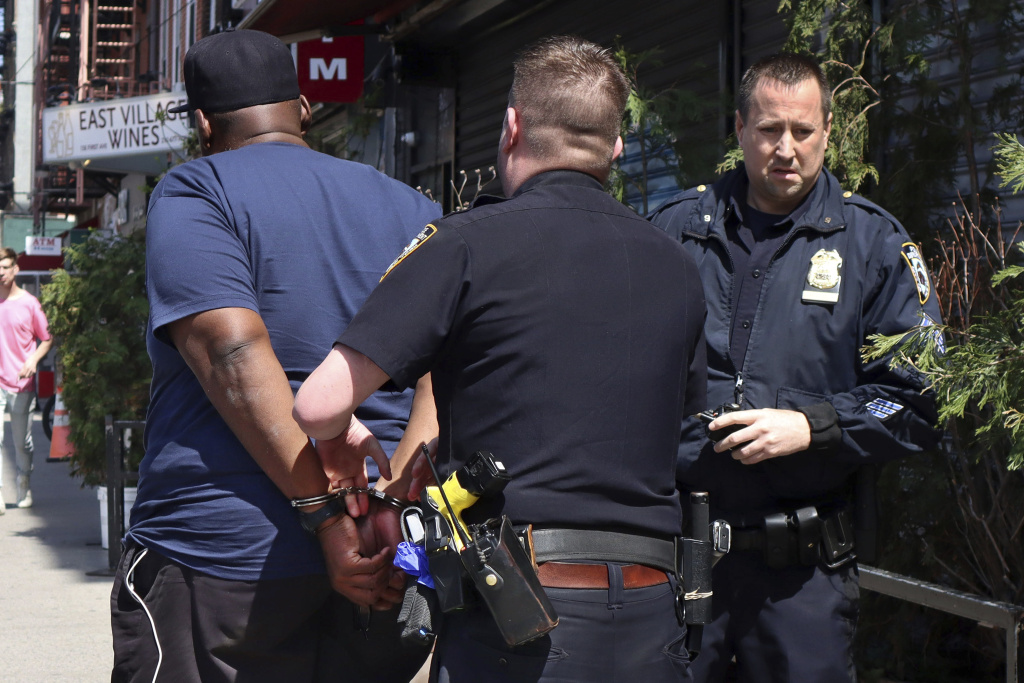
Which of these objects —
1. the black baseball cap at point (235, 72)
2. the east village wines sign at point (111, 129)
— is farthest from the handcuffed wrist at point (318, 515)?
the east village wines sign at point (111, 129)

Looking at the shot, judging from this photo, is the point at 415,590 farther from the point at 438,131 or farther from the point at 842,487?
the point at 438,131

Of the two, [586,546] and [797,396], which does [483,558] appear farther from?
[797,396]

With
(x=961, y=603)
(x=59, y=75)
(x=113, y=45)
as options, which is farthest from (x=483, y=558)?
(x=59, y=75)

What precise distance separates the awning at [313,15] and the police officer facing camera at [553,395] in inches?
290

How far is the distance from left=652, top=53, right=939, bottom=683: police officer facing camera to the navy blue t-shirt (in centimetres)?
90

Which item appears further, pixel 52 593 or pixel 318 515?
pixel 52 593

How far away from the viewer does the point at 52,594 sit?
666 cm

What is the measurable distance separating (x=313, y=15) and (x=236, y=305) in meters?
7.80

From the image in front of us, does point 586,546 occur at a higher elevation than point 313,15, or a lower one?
lower

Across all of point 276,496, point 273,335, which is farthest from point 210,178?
point 276,496

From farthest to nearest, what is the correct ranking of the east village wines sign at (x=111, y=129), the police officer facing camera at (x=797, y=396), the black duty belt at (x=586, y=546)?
1. the east village wines sign at (x=111, y=129)
2. the police officer facing camera at (x=797, y=396)
3. the black duty belt at (x=586, y=546)

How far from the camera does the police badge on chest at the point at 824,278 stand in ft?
9.12

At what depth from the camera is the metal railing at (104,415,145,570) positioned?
6.80 meters

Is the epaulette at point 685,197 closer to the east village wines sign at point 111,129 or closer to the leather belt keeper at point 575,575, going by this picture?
the leather belt keeper at point 575,575
